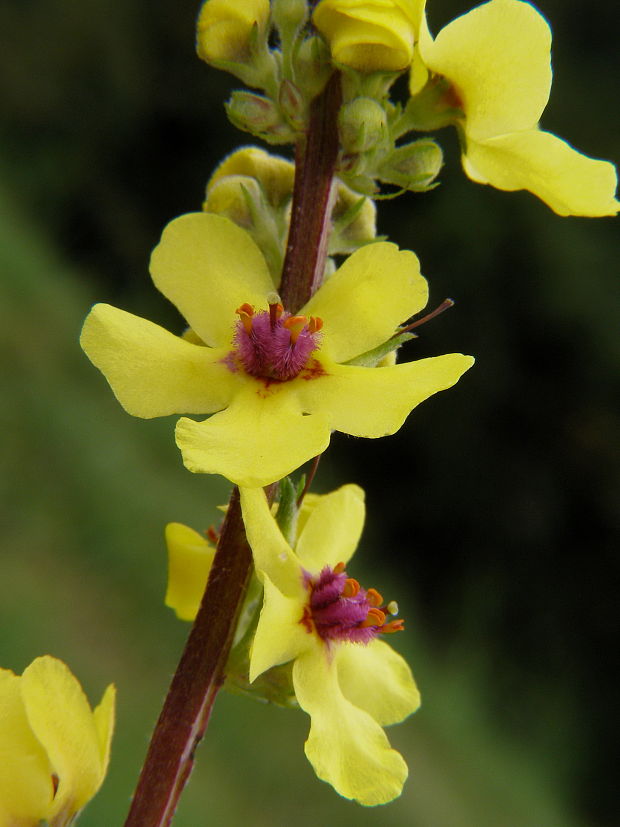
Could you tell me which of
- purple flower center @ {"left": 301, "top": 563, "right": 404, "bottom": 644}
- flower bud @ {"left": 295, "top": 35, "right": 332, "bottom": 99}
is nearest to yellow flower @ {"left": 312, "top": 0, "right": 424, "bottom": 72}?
flower bud @ {"left": 295, "top": 35, "right": 332, "bottom": 99}

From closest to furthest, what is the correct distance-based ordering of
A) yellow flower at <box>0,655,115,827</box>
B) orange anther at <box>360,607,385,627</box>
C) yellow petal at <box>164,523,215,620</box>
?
1. yellow flower at <box>0,655,115,827</box>
2. orange anther at <box>360,607,385,627</box>
3. yellow petal at <box>164,523,215,620</box>

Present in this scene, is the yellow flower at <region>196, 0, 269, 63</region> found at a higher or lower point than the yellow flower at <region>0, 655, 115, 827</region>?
higher

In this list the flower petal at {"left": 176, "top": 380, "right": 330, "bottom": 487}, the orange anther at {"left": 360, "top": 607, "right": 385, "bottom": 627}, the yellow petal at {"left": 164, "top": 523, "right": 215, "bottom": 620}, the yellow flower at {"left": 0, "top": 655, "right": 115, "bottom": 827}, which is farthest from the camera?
the yellow petal at {"left": 164, "top": 523, "right": 215, "bottom": 620}

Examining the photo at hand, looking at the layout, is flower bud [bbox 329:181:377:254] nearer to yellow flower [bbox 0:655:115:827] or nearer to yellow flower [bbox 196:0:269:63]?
yellow flower [bbox 196:0:269:63]

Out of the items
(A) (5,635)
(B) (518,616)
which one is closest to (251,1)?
(A) (5,635)

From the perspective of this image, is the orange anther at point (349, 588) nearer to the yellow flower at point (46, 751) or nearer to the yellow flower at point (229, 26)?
the yellow flower at point (46, 751)

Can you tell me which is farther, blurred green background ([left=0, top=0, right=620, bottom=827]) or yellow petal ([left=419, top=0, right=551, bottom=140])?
blurred green background ([left=0, top=0, right=620, bottom=827])

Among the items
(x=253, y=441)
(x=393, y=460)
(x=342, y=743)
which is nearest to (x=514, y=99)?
(x=253, y=441)
